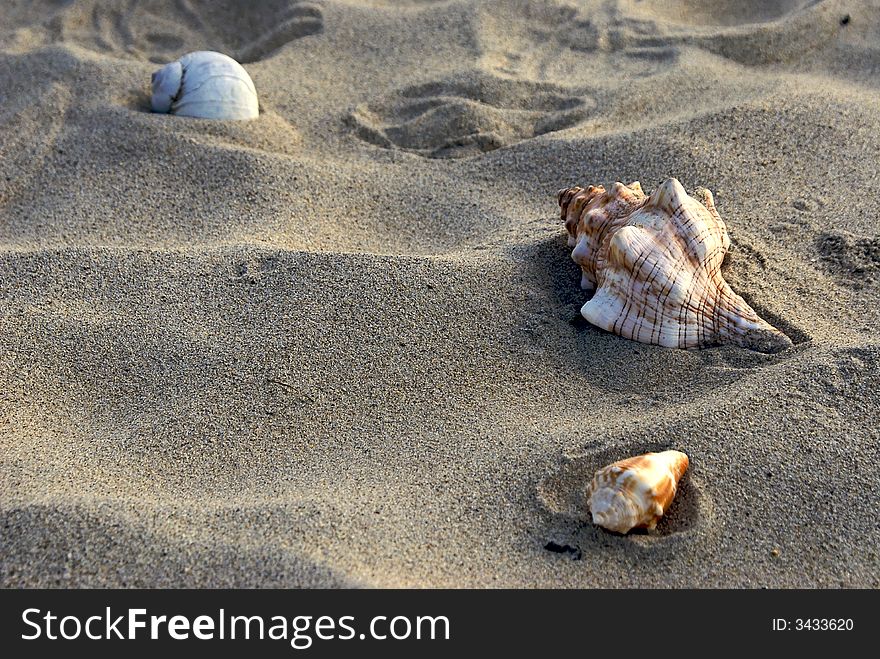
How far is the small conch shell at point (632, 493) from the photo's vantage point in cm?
214

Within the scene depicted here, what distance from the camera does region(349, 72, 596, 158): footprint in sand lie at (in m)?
4.06

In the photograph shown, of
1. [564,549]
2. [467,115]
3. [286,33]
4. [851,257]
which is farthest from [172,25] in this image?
[564,549]

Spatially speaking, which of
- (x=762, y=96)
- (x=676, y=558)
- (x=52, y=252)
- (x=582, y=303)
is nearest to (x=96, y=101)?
(x=52, y=252)

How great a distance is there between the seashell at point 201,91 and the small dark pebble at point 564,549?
9.15ft

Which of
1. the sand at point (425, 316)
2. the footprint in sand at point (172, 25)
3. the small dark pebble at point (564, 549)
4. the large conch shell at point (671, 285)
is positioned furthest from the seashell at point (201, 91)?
the small dark pebble at point (564, 549)

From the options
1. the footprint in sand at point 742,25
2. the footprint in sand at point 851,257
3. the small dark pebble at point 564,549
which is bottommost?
the small dark pebble at point 564,549

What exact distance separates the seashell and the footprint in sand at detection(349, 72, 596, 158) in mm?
562

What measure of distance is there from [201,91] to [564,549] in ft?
9.62

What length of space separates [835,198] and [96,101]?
11.4ft

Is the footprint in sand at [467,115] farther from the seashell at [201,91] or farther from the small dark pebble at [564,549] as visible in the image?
the small dark pebble at [564,549]

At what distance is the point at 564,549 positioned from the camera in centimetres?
218

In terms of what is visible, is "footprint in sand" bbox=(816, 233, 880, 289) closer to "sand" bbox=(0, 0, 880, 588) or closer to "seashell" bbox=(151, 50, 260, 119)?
"sand" bbox=(0, 0, 880, 588)

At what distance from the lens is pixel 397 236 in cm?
345

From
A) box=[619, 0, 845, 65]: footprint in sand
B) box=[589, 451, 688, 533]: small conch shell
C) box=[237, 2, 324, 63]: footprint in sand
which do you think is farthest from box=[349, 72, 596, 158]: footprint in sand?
box=[589, 451, 688, 533]: small conch shell
